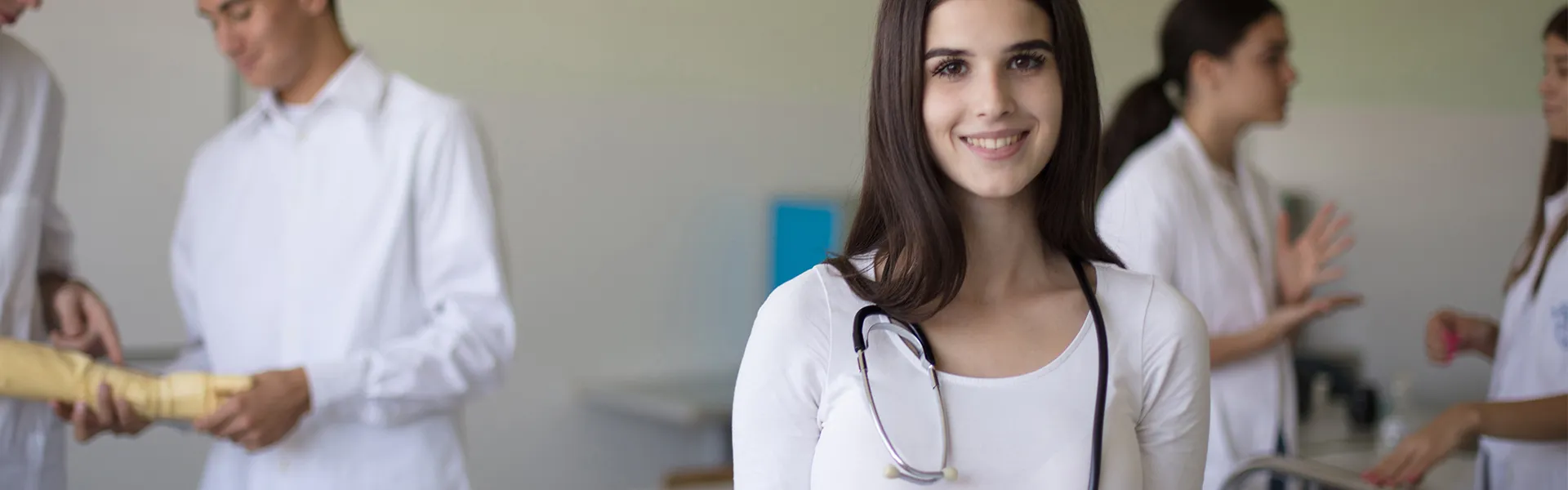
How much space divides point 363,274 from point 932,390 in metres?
1.21

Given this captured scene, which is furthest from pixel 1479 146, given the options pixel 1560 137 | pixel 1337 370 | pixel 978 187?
pixel 978 187

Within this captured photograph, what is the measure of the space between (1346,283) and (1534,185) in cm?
79

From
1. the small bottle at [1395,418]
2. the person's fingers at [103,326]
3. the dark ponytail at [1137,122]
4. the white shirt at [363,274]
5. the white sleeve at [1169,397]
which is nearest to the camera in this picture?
the white sleeve at [1169,397]

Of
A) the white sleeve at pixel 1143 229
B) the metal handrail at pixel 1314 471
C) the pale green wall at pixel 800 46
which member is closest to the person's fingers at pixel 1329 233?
the white sleeve at pixel 1143 229

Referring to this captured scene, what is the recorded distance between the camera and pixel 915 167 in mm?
1303

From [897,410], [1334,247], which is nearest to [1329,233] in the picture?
[1334,247]

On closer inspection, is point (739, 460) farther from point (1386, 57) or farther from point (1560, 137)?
point (1386, 57)

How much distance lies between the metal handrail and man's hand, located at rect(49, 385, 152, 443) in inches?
67.5

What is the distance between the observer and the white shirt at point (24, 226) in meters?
1.99

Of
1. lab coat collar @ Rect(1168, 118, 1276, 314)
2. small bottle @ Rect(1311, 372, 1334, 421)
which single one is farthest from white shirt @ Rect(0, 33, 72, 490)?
small bottle @ Rect(1311, 372, 1334, 421)

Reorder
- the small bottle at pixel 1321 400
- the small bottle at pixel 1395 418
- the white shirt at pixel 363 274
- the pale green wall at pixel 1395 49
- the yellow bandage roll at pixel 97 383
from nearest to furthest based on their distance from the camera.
A: the yellow bandage roll at pixel 97 383 → the white shirt at pixel 363 274 → the small bottle at pixel 1395 418 → the small bottle at pixel 1321 400 → the pale green wall at pixel 1395 49

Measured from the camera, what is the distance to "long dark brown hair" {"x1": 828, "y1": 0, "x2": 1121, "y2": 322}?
4.28ft

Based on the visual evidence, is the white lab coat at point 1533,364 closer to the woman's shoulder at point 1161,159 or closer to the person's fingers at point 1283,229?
the person's fingers at point 1283,229

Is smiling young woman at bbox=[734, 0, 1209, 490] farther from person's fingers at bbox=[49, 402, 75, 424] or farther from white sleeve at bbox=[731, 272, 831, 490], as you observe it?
person's fingers at bbox=[49, 402, 75, 424]
